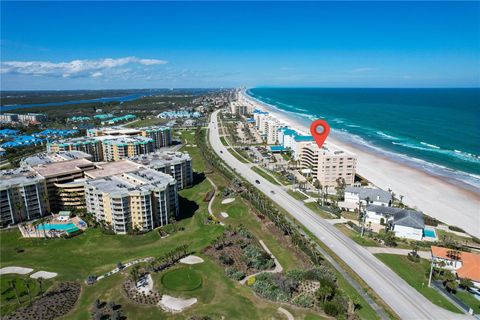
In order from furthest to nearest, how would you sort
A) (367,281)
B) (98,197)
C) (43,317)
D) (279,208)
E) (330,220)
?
(279,208)
(330,220)
(98,197)
(367,281)
(43,317)

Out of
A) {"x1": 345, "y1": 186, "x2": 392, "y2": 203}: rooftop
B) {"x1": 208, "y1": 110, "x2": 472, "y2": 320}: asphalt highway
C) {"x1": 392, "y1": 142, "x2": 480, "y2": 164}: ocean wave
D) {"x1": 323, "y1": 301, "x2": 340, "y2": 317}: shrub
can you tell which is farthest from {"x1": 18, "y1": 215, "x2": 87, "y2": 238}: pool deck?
{"x1": 392, "y1": 142, "x2": 480, "y2": 164}: ocean wave

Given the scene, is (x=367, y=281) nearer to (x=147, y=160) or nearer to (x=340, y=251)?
(x=340, y=251)

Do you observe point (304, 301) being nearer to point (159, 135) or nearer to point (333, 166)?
point (333, 166)

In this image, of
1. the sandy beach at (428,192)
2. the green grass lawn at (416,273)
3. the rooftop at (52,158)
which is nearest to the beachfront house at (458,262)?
the green grass lawn at (416,273)

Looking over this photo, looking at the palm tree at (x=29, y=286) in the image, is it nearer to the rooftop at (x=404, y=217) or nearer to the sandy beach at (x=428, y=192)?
the rooftop at (x=404, y=217)

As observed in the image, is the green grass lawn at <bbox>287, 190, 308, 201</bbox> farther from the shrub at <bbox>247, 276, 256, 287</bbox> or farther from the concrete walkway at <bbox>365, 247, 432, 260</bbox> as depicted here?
the shrub at <bbox>247, 276, 256, 287</bbox>

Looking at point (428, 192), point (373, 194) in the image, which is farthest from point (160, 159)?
point (428, 192)

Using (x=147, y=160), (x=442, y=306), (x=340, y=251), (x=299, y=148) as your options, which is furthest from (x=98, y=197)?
(x=299, y=148)
